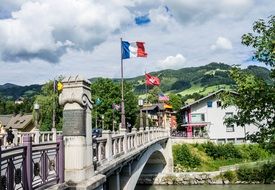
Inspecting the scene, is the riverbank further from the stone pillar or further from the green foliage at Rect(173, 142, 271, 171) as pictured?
the stone pillar

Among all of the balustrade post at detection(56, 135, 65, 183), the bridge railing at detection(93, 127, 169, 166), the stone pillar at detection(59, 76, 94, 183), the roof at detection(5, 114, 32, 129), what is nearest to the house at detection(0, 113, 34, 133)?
the roof at detection(5, 114, 32, 129)

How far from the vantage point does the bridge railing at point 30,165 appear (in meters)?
6.58

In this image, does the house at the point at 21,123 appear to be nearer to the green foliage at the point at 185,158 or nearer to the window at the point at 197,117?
the window at the point at 197,117

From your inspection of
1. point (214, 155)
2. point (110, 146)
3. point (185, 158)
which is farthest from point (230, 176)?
point (110, 146)

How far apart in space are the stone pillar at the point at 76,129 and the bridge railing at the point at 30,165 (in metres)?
0.37

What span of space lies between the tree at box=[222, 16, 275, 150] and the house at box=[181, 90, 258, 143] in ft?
161

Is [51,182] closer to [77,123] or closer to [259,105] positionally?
[77,123]

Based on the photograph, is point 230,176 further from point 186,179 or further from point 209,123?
point 209,123

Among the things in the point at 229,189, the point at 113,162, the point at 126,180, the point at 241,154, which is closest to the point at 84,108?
the point at 113,162

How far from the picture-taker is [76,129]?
9.71m

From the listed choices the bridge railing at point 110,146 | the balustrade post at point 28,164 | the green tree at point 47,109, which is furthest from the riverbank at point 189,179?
the balustrade post at point 28,164

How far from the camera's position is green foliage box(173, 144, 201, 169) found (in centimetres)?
4866

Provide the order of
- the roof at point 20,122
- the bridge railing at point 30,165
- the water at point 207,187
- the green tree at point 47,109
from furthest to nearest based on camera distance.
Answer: the roof at point 20,122 < the green tree at point 47,109 < the water at point 207,187 < the bridge railing at point 30,165

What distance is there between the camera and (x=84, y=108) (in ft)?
32.8
